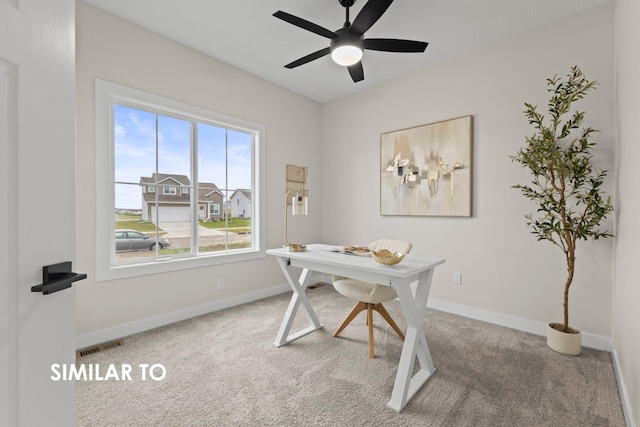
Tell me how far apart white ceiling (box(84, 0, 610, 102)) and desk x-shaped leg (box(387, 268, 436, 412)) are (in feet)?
7.25

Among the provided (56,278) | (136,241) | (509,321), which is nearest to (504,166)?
(509,321)

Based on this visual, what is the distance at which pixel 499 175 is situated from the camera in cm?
285

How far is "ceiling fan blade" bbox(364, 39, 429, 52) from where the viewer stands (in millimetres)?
2158

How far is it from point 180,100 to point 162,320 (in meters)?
2.21

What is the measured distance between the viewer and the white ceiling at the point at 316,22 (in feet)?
7.73

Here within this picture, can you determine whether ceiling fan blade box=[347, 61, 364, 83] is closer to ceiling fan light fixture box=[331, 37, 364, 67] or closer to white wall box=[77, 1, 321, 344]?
ceiling fan light fixture box=[331, 37, 364, 67]

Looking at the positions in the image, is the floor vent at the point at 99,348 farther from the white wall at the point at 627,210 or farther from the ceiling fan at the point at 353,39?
the white wall at the point at 627,210

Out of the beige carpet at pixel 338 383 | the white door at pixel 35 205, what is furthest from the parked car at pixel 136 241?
the white door at pixel 35 205

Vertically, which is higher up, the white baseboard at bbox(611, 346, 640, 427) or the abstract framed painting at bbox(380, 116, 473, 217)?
the abstract framed painting at bbox(380, 116, 473, 217)

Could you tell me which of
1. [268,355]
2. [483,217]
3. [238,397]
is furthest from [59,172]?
[483,217]

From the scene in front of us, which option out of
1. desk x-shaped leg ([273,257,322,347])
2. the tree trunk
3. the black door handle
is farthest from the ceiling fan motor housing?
the tree trunk

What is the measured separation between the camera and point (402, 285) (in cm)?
172

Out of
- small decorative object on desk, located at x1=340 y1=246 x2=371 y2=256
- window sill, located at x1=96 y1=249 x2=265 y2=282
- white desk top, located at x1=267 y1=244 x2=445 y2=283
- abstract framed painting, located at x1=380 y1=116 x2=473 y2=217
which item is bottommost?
window sill, located at x1=96 y1=249 x2=265 y2=282

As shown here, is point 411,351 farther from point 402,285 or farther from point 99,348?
point 99,348
